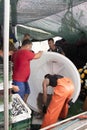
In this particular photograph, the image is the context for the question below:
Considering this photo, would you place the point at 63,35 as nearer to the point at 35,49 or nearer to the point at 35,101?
the point at 35,49

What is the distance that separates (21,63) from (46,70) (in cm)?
70

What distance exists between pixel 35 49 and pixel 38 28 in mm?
560

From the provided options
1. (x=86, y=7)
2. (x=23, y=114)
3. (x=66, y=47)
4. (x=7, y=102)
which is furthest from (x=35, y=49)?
(x=7, y=102)

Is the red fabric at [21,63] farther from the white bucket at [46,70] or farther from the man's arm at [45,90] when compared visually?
the white bucket at [46,70]

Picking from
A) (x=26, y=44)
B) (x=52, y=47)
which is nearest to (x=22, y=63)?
(x=26, y=44)

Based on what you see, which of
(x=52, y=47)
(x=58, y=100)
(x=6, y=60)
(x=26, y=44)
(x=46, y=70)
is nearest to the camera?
(x=6, y=60)

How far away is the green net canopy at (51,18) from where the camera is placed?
143 inches

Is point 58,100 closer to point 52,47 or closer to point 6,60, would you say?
point 52,47

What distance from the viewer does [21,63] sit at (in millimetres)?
4066

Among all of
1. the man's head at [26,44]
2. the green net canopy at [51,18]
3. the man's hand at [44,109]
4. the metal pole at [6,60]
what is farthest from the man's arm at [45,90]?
the metal pole at [6,60]

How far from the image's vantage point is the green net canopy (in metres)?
3.64

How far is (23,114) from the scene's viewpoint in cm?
322

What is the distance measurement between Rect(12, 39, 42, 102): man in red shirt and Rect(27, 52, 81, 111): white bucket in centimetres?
36

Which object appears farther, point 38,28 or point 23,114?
point 38,28
